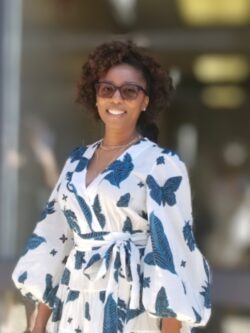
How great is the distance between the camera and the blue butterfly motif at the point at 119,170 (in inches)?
109

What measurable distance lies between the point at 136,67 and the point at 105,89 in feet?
0.39

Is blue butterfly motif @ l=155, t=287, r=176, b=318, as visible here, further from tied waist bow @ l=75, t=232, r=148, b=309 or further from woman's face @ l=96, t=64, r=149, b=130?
woman's face @ l=96, t=64, r=149, b=130

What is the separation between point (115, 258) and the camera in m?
2.77

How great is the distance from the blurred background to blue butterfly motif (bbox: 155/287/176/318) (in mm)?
2021

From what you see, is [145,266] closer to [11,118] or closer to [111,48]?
[111,48]

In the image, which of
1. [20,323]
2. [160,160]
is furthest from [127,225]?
[20,323]

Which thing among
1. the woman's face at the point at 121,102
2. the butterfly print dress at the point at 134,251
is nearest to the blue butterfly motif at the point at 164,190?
the butterfly print dress at the point at 134,251

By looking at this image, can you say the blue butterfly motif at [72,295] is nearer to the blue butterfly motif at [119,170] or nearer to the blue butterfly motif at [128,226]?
the blue butterfly motif at [128,226]

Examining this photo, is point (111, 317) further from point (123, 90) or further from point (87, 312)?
point (123, 90)

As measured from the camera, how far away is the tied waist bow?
2.75m

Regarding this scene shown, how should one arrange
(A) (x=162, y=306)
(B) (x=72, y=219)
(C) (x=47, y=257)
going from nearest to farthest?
(A) (x=162, y=306) → (B) (x=72, y=219) → (C) (x=47, y=257)

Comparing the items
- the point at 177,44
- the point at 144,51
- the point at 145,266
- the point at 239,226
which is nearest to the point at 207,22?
the point at 177,44

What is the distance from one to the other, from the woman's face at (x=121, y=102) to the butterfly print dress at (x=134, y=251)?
0.29 ft

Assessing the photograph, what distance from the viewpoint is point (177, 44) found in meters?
5.84
